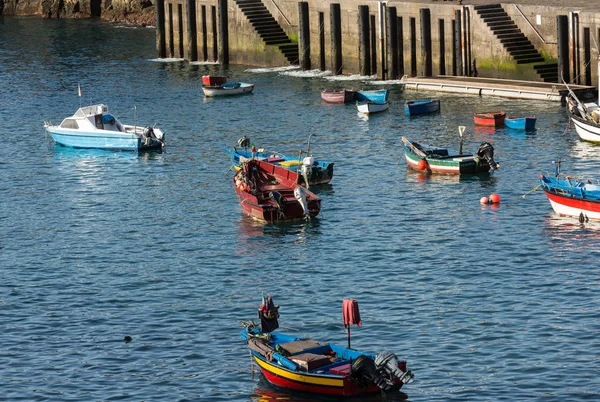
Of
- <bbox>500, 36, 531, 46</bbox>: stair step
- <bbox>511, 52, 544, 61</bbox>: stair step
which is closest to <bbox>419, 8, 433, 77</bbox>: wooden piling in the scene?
<bbox>500, 36, 531, 46</bbox>: stair step

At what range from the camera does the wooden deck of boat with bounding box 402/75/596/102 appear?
93988mm

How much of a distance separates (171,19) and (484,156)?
64221 mm

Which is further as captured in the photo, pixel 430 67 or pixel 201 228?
pixel 430 67

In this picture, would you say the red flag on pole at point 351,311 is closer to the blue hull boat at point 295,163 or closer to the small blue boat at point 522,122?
the blue hull boat at point 295,163

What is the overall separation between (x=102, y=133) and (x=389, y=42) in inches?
1151

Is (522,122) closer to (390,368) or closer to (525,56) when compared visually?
(525,56)

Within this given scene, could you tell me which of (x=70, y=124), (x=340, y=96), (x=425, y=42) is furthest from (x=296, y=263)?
(x=425, y=42)

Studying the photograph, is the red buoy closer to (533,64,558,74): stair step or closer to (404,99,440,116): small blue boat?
(404,99,440,116): small blue boat

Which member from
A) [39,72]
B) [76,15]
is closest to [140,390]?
[39,72]

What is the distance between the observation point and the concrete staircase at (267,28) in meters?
121

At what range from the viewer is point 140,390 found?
1768 inches

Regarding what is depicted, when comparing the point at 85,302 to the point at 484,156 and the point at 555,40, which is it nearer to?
the point at 484,156

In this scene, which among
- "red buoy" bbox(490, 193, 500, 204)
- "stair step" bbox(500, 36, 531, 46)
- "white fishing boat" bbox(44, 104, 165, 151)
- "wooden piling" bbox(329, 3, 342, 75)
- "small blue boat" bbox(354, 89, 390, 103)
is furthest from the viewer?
"wooden piling" bbox(329, 3, 342, 75)

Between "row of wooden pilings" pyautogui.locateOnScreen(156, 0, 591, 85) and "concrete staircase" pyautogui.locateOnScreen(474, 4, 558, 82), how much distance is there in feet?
5.75
